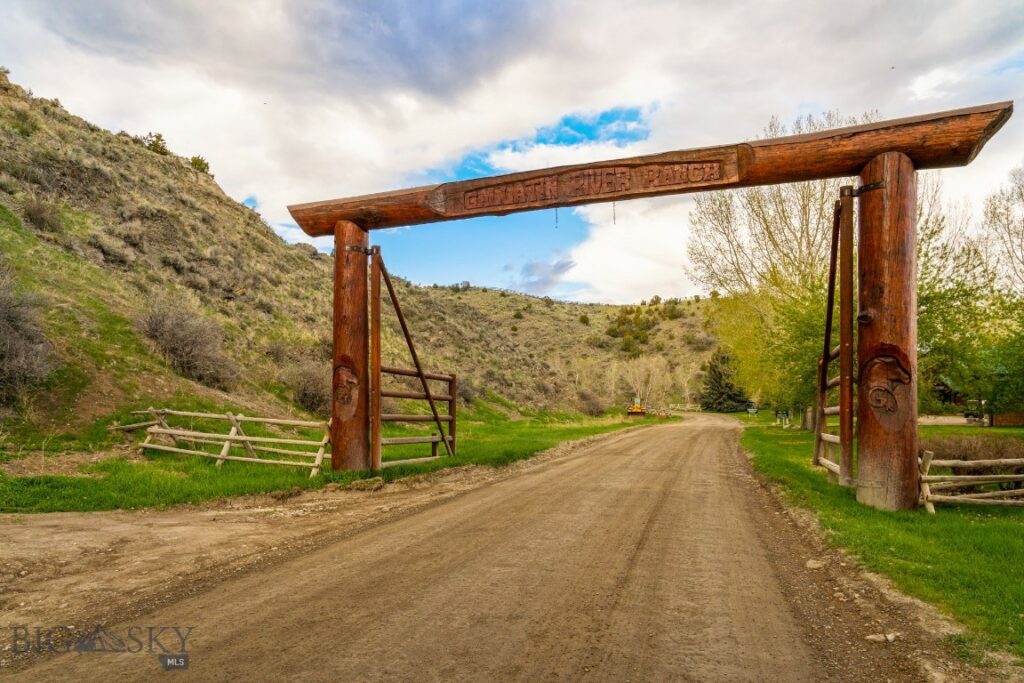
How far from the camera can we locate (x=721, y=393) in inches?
2566

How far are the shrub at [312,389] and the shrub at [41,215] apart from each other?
9545mm

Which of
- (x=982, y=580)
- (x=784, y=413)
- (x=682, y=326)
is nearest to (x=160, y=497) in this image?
(x=982, y=580)

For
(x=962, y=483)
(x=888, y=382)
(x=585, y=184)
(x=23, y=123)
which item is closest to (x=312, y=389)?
(x=585, y=184)

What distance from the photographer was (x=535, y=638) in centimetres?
385

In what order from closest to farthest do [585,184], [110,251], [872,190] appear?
1. [872,190]
2. [585,184]
3. [110,251]

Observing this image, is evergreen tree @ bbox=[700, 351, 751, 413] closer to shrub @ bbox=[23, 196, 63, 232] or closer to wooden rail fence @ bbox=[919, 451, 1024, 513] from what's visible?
wooden rail fence @ bbox=[919, 451, 1024, 513]

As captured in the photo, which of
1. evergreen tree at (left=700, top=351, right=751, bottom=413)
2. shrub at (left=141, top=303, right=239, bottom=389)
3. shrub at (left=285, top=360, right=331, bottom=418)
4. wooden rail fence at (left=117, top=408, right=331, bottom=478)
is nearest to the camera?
wooden rail fence at (left=117, top=408, right=331, bottom=478)

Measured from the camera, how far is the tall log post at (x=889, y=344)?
7730 millimetres

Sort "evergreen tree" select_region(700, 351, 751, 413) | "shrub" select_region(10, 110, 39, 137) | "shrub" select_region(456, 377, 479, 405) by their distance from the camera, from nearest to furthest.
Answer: "shrub" select_region(10, 110, 39, 137)
"shrub" select_region(456, 377, 479, 405)
"evergreen tree" select_region(700, 351, 751, 413)

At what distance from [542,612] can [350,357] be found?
742 centimetres

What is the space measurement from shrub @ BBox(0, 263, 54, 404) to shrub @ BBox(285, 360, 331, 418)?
814 centimetres

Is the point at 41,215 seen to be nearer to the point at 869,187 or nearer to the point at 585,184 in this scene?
the point at 585,184

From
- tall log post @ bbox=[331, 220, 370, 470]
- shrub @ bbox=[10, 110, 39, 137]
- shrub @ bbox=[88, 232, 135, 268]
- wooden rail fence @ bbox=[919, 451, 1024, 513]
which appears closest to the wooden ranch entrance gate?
wooden rail fence @ bbox=[919, 451, 1024, 513]

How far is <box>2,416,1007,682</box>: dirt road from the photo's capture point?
11.4 ft
